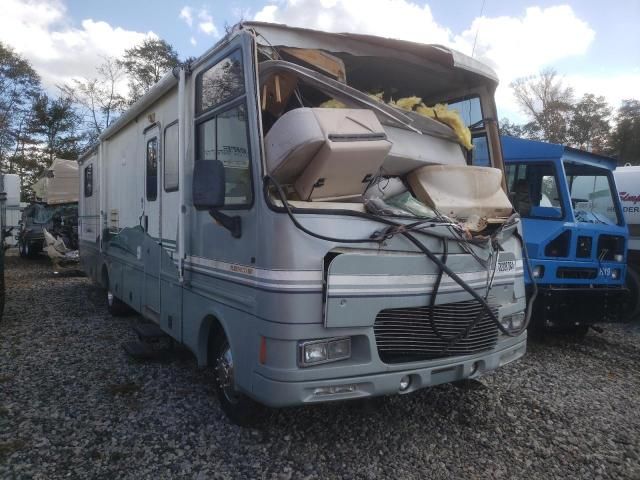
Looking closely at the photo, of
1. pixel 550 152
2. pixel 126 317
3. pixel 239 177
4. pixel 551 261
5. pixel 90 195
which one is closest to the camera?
pixel 239 177

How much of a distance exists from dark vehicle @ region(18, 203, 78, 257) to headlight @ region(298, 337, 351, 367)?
14.6m

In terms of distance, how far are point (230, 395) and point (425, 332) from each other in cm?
156

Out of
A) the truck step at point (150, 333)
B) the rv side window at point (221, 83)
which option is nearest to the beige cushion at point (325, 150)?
the rv side window at point (221, 83)

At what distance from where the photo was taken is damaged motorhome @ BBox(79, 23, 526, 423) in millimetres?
3055

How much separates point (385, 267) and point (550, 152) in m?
4.39

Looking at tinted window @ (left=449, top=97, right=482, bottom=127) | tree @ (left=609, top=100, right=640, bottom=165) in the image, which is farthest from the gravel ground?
tree @ (left=609, top=100, right=640, bottom=165)

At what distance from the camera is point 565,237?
616 cm

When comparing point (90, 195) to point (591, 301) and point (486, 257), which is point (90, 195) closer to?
point (486, 257)

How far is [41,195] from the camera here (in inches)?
747

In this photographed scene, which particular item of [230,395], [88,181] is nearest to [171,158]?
[230,395]

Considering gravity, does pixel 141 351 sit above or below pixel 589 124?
below

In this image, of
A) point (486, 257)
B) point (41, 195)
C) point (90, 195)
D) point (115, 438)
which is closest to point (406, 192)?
point (486, 257)

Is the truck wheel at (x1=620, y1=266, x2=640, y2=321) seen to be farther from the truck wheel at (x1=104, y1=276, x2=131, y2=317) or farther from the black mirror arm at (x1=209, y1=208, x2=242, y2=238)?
the truck wheel at (x1=104, y1=276, x2=131, y2=317)

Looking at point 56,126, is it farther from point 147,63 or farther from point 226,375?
point 226,375
